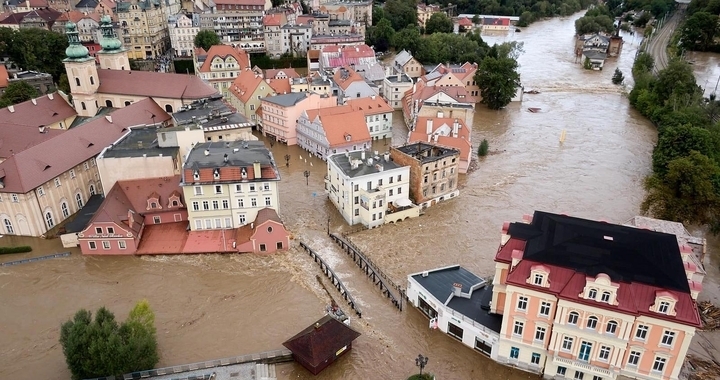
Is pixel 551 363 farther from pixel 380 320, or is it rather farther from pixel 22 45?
pixel 22 45

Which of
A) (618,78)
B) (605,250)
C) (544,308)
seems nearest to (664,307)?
(605,250)

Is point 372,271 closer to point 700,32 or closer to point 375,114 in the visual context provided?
point 375,114

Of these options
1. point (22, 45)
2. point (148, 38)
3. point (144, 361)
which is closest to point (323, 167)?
point (144, 361)

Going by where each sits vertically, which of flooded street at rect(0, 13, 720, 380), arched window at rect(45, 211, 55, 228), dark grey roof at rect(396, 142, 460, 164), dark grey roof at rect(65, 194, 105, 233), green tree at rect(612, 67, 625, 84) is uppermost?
dark grey roof at rect(396, 142, 460, 164)

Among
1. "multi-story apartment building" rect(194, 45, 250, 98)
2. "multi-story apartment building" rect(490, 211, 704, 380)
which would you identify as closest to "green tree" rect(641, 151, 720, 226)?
"multi-story apartment building" rect(490, 211, 704, 380)

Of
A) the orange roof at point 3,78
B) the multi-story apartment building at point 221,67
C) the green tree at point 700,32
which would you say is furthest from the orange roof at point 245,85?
the green tree at point 700,32

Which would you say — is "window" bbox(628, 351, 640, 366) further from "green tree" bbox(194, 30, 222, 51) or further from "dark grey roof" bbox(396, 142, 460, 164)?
"green tree" bbox(194, 30, 222, 51)
